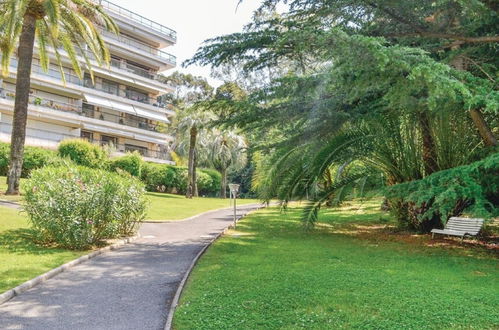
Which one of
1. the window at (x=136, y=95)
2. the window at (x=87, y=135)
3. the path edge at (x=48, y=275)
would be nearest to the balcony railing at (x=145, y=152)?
the window at (x=87, y=135)

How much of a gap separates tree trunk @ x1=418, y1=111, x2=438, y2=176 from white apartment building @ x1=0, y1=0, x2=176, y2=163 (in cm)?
3072

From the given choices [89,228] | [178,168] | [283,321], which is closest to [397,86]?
[283,321]

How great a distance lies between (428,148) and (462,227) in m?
2.63

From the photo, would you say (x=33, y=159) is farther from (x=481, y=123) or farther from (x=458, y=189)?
(x=458, y=189)

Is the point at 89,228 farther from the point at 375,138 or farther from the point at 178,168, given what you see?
the point at 178,168

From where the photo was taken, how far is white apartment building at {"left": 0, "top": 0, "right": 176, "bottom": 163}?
38.2m

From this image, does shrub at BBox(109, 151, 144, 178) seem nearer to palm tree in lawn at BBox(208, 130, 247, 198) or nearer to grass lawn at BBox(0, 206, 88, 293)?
palm tree in lawn at BBox(208, 130, 247, 198)

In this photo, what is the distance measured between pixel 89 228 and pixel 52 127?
34028mm

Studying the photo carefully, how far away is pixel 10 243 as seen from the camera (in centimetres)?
1030

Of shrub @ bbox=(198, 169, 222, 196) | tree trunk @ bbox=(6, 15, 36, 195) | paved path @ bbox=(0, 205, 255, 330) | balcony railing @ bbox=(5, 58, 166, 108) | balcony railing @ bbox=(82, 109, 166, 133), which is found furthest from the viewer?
shrub @ bbox=(198, 169, 222, 196)

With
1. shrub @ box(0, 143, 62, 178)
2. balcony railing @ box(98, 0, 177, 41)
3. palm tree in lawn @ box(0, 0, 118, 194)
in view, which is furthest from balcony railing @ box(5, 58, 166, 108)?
palm tree in lawn @ box(0, 0, 118, 194)

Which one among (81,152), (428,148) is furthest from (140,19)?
(428,148)

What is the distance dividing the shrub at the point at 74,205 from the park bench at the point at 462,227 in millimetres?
9246

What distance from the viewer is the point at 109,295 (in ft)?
21.8
